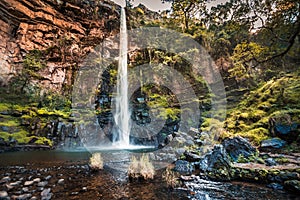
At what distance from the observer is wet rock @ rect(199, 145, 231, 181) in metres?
5.25

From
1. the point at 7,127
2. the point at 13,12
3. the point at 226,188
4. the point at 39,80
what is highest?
the point at 13,12

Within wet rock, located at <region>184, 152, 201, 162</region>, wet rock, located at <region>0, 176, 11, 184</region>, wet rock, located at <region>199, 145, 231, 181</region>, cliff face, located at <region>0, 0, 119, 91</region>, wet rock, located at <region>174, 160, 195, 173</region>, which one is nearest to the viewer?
wet rock, located at <region>0, 176, 11, 184</region>

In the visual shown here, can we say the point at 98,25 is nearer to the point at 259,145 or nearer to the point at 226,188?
the point at 259,145

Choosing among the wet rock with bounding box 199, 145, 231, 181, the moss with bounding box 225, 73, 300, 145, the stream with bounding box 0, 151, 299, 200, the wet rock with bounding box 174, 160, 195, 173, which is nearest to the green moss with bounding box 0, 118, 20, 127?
the stream with bounding box 0, 151, 299, 200

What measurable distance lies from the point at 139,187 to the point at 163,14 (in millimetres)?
24650

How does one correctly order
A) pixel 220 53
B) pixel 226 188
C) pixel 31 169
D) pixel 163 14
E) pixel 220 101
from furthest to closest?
pixel 163 14 → pixel 220 53 → pixel 220 101 → pixel 31 169 → pixel 226 188

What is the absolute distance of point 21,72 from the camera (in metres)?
17.5

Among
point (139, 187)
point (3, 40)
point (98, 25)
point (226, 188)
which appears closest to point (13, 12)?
point (3, 40)

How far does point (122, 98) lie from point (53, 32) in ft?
32.3

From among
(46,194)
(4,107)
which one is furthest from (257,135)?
(4,107)

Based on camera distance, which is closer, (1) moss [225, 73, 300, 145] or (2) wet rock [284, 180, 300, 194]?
(2) wet rock [284, 180, 300, 194]

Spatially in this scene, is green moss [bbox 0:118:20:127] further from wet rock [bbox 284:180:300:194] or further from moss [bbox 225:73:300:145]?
wet rock [bbox 284:180:300:194]

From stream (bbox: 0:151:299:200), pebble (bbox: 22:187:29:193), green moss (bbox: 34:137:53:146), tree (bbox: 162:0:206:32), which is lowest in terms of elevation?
stream (bbox: 0:151:299:200)

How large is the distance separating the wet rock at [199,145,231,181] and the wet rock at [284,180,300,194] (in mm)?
1291
